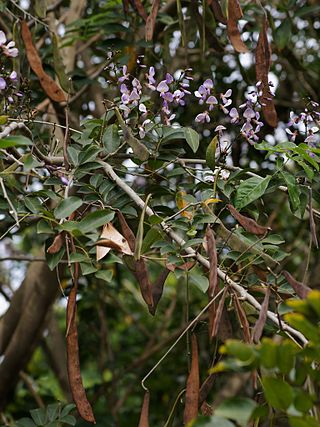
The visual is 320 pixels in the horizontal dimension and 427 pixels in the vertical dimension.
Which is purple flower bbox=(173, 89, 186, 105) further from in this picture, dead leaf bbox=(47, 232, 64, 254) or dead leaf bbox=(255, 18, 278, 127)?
dead leaf bbox=(47, 232, 64, 254)

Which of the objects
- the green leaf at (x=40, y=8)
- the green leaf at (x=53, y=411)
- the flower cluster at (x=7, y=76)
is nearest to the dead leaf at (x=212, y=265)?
the flower cluster at (x=7, y=76)

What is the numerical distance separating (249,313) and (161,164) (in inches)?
11.1

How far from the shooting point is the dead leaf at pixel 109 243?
1005 mm

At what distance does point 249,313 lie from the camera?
1063 millimetres

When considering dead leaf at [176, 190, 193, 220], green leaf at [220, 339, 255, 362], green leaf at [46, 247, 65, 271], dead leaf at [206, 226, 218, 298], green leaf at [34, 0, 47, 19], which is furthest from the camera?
green leaf at [34, 0, 47, 19]

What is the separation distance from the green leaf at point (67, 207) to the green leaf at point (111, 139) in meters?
0.17

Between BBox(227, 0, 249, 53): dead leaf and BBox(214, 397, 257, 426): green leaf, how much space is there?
2.40ft

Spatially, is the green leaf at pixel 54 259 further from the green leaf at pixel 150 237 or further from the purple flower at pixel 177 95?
the purple flower at pixel 177 95

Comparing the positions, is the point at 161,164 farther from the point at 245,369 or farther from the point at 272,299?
the point at 245,369

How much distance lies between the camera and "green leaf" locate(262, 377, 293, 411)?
2.25 feet

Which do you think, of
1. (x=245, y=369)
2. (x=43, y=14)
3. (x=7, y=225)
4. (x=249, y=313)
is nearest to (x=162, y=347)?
(x=7, y=225)

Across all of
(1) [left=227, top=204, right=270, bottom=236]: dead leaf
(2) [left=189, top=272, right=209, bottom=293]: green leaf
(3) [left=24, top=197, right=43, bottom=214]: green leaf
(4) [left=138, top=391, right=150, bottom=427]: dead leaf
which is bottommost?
(4) [left=138, top=391, right=150, bottom=427]: dead leaf

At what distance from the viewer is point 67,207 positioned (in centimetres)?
102

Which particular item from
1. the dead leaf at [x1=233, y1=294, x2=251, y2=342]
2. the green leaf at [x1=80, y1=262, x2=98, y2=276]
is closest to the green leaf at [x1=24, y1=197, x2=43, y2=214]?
the green leaf at [x1=80, y1=262, x2=98, y2=276]
